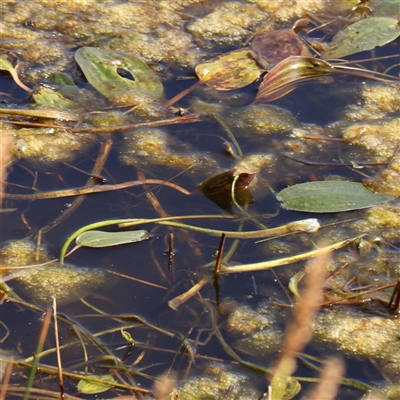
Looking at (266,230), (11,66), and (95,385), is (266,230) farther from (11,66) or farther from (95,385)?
(11,66)

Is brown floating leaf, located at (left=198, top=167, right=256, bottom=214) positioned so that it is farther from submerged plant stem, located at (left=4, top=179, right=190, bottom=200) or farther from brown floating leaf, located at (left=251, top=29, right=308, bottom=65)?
brown floating leaf, located at (left=251, top=29, right=308, bottom=65)

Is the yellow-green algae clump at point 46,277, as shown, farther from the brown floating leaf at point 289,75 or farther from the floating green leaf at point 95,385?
the brown floating leaf at point 289,75

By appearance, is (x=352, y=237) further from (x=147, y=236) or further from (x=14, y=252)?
(x=14, y=252)

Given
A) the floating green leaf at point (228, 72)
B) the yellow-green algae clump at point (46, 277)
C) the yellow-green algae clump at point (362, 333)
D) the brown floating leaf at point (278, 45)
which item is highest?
the brown floating leaf at point (278, 45)

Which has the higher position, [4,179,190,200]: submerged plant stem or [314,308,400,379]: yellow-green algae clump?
[4,179,190,200]: submerged plant stem

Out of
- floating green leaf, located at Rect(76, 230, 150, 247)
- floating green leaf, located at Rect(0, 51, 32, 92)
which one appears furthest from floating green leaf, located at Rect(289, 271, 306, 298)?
floating green leaf, located at Rect(0, 51, 32, 92)

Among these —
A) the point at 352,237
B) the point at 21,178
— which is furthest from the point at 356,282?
the point at 21,178

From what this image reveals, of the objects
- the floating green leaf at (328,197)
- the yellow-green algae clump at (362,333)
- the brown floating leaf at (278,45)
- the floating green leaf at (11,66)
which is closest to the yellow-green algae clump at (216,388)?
the yellow-green algae clump at (362,333)
